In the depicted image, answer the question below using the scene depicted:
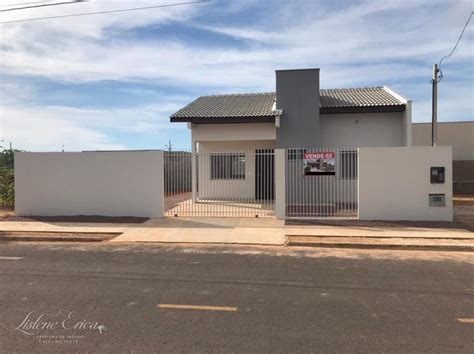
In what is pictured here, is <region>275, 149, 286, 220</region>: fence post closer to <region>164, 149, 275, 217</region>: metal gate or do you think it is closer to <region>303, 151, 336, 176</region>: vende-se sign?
<region>303, 151, 336, 176</region>: vende-se sign

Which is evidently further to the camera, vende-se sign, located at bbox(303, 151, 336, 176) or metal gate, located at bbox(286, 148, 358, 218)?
metal gate, located at bbox(286, 148, 358, 218)

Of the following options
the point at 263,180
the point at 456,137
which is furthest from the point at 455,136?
the point at 263,180

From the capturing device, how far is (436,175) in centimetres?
1279

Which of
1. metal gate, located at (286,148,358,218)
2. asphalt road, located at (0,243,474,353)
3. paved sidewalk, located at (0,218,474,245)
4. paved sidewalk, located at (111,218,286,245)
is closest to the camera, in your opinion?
asphalt road, located at (0,243,474,353)

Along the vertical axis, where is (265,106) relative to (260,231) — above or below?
above

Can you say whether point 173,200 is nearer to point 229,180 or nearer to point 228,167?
point 229,180

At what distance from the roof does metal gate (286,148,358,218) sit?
286 centimetres

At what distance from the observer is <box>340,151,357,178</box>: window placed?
15.0 m

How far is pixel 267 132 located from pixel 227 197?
358 centimetres

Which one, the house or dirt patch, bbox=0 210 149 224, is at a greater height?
the house

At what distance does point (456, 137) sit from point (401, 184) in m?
17.8

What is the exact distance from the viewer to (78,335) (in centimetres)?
457

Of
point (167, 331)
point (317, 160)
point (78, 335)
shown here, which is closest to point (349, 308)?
point (167, 331)

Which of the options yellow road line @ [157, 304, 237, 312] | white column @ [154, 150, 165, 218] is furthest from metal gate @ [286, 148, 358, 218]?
yellow road line @ [157, 304, 237, 312]
